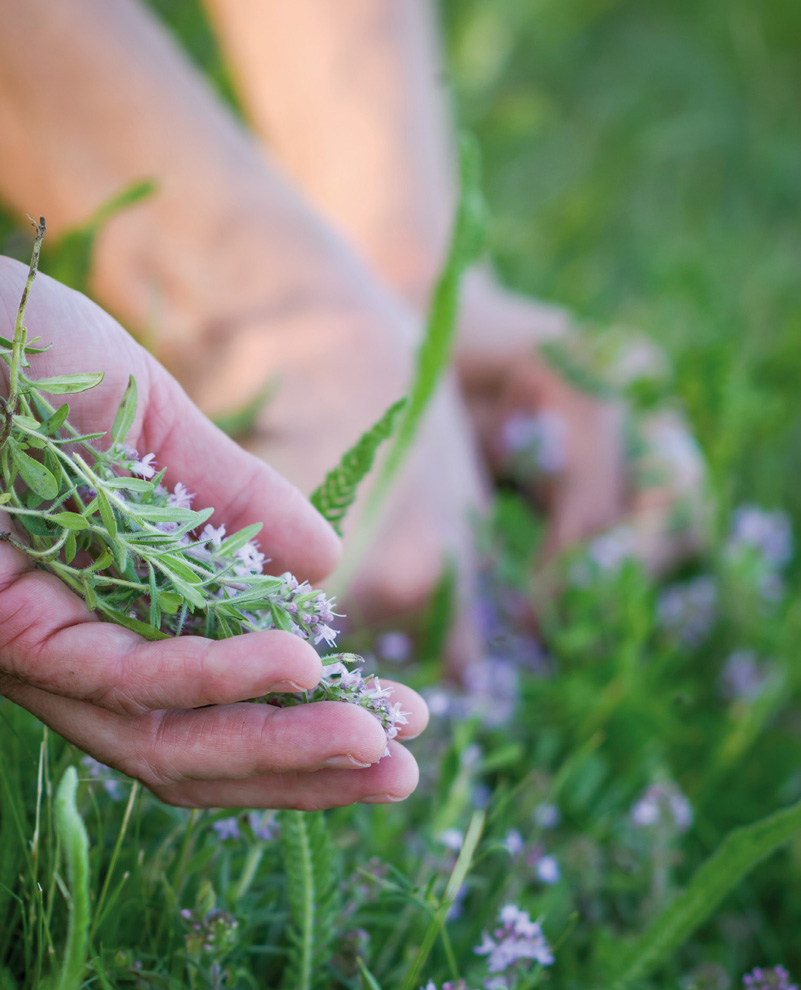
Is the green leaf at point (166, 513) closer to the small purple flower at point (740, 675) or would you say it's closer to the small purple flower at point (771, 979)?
the small purple flower at point (771, 979)

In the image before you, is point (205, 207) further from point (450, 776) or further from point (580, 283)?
point (580, 283)

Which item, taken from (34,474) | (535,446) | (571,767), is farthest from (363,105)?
(34,474)

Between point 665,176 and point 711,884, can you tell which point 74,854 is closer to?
point 711,884

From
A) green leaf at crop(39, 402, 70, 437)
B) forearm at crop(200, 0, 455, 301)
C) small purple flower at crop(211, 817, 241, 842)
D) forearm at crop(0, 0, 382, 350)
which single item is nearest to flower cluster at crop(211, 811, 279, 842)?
small purple flower at crop(211, 817, 241, 842)

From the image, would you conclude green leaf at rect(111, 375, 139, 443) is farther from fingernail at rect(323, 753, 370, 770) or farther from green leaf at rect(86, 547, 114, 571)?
fingernail at rect(323, 753, 370, 770)

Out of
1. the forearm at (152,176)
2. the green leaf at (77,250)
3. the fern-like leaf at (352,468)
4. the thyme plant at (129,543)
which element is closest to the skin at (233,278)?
the forearm at (152,176)

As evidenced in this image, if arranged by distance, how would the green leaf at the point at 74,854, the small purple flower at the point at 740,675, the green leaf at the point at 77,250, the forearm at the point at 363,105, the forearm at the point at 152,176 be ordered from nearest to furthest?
the green leaf at the point at 74,854
the green leaf at the point at 77,250
the forearm at the point at 152,176
the small purple flower at the point at 740,675
the forearm at the point at 363,105

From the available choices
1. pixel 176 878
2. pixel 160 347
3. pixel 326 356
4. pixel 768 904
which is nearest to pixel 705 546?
pixel 768 904
